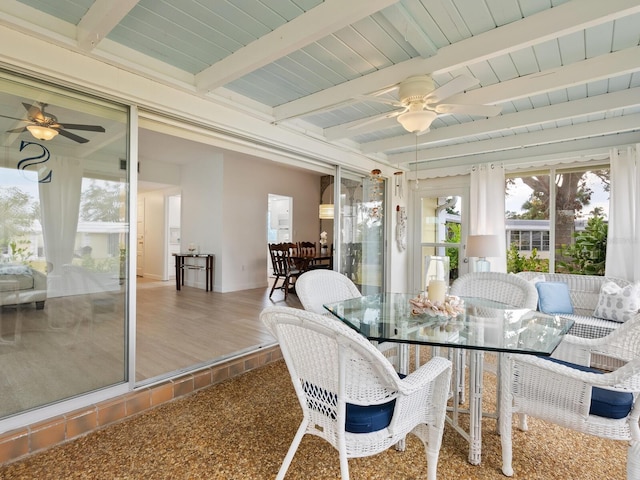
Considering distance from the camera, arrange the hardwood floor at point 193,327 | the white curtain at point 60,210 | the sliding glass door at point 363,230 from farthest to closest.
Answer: the sliding glass door at point 363,230 < the hardwood floor at point 193,327 < the white curtain at point 60,210

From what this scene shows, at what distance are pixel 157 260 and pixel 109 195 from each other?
20.0 feet

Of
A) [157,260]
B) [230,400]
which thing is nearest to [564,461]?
[230,400]

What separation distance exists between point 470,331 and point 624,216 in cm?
343

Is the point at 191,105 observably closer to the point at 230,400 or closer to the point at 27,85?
the point at 27,85

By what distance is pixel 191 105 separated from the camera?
8.69ft

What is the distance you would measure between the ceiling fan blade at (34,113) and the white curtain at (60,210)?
225mm

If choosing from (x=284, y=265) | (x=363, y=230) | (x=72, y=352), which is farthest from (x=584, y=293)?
(x=72, y=352)

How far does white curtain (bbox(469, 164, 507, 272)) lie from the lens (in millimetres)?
4734

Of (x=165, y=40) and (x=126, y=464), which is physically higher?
(x=165, y=40)

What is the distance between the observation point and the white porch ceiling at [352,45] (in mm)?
1774

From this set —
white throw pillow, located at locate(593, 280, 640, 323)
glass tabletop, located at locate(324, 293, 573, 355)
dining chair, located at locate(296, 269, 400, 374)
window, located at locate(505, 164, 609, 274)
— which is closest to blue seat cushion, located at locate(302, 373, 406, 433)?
glass tabletop, located at locate(324, 293, 573, 355)

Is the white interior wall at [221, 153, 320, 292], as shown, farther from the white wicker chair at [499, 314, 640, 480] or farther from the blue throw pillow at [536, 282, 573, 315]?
the white wicker chair at [499, 314, 640, 480]

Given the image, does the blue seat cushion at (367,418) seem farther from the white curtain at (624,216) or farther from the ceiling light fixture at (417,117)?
the white curtain at (624,216)

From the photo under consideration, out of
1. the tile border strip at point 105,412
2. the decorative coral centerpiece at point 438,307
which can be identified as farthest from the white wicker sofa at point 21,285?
the decorative coral centerpiece at point 438,307
